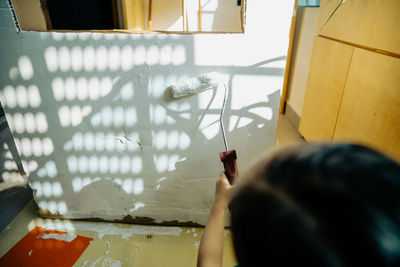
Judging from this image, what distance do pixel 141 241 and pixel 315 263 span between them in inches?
56.3

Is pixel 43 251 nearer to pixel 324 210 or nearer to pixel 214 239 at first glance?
pixel 214 239

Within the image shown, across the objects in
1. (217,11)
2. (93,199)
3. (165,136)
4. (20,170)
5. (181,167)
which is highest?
(217,11)

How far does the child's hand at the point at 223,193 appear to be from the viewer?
2.43 feet

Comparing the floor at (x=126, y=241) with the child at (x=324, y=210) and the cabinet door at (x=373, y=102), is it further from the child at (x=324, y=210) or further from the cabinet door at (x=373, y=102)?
the child at (x=324, y=210)

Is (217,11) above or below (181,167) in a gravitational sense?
above

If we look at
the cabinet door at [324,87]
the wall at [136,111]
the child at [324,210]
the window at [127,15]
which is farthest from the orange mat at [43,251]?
the cabinet door at [324,87]

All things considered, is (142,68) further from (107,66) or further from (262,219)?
(262,219)

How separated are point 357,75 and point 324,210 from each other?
6.06 feet

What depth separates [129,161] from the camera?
1.39 metres

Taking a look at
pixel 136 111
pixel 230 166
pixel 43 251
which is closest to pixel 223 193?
pixel 230 166

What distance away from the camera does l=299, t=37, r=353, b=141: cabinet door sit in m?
1.94

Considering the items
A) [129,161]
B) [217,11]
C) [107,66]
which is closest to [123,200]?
[129,161]

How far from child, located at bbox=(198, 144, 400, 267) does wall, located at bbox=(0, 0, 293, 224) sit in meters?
0.94

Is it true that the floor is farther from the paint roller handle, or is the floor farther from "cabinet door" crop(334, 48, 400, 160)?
"cabinet door" crop(334, 48, 400, 160)
